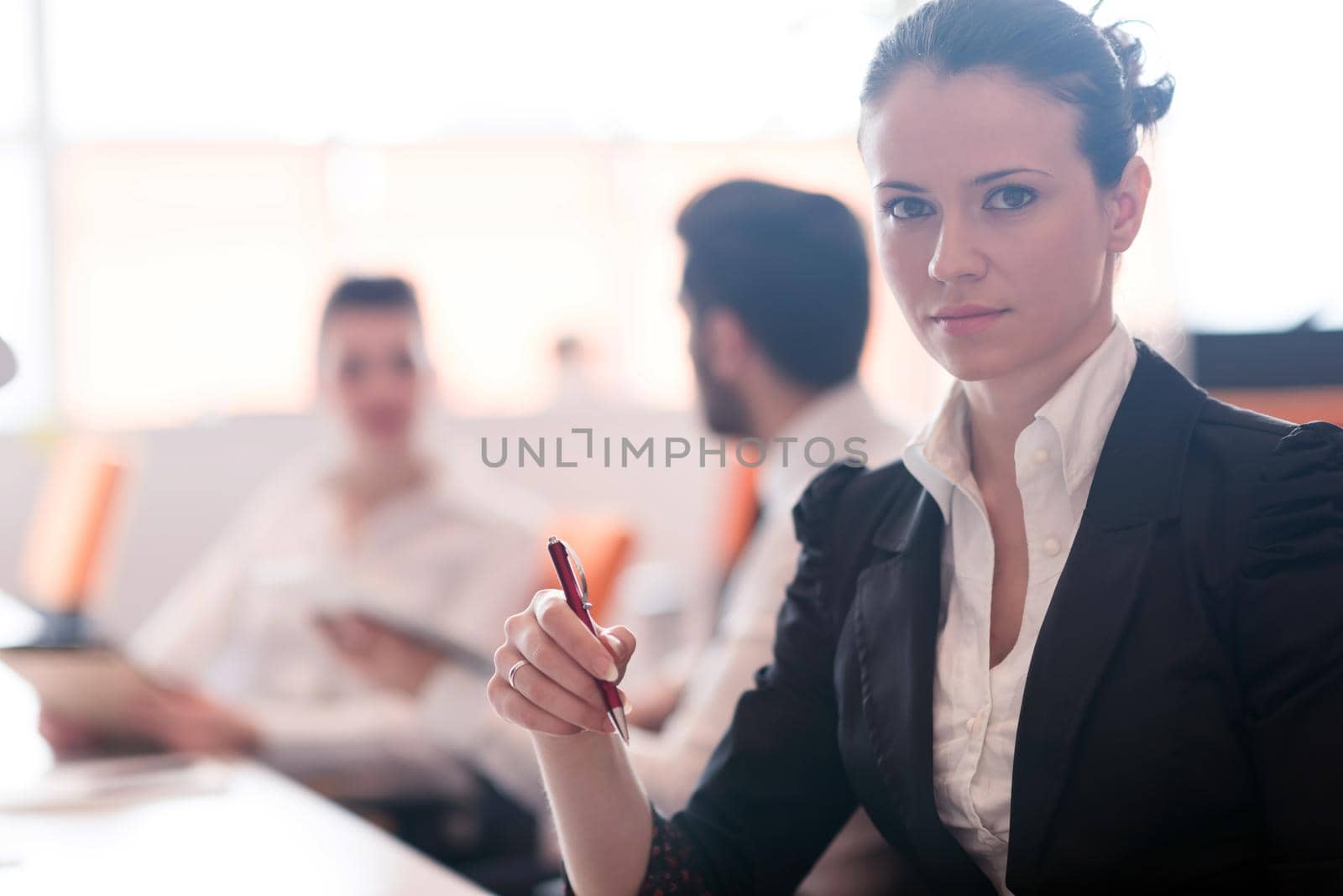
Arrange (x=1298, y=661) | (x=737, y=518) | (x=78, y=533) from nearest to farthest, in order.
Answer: (x=1298, y=661) < (x=737, y=518) < (x=78, y=533)

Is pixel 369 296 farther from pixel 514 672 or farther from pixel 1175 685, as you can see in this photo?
pixel 1175 685

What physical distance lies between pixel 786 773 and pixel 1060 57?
590 millimetres

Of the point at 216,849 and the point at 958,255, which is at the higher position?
the point at 958,255

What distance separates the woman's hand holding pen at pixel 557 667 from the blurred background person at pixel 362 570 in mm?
1016

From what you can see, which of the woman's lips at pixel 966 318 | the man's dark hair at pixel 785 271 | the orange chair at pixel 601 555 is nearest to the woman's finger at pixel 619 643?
the woman's lips at pixel 966 318

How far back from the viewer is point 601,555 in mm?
2125

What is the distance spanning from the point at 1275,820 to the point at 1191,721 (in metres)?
0.07

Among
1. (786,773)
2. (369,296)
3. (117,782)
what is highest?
(369,296)

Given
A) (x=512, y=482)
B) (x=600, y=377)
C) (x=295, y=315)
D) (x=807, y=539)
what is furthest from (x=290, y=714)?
(x=295, y=315)

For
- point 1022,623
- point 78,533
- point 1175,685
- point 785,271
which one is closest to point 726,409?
point 785,271

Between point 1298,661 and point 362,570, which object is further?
point 362,570

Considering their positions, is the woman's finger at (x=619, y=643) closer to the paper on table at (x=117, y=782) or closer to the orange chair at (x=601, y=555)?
the paper on table at (x=117, y=782)

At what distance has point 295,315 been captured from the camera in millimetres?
4988

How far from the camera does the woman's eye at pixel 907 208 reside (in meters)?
0.90
